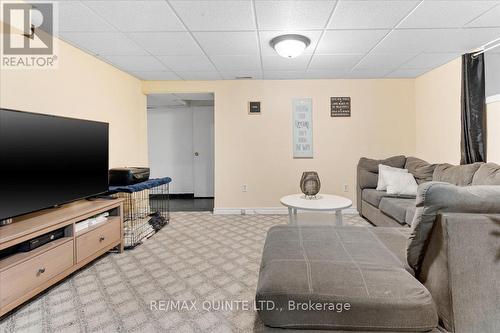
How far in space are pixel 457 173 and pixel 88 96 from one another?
439cm

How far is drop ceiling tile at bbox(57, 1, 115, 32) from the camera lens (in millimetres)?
2086

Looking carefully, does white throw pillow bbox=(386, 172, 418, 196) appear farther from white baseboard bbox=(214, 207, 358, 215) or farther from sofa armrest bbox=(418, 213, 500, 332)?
sofa armrest bbox=(418, 213, 500, 332)

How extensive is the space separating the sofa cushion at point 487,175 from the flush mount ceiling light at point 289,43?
223cm

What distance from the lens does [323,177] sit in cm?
449

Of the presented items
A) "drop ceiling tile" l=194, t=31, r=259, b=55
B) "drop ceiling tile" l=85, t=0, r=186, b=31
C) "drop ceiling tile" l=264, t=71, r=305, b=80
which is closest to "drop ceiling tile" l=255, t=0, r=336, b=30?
"drop ceiling tile" l=194, t=31, r=259, b=55

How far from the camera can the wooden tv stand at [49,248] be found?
167 centimetres

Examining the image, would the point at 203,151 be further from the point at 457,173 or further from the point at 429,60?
the point at 457,173

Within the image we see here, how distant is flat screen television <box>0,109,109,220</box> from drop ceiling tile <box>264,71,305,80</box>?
2.50 m

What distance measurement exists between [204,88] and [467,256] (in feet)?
13.4

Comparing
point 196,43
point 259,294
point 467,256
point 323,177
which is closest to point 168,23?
point 196,43

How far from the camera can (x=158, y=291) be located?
204 centimetres

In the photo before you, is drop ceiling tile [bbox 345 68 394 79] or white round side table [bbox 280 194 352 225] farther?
drop ceiling tile [bbox 345 68 394 79]

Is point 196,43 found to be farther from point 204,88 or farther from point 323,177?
point 323,177

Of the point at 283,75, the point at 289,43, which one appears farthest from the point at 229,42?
the point at 283,75
